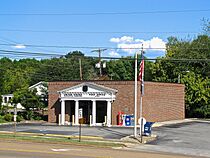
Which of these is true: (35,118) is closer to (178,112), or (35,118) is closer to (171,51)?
(178,112)

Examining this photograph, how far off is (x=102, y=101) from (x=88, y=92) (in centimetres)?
184

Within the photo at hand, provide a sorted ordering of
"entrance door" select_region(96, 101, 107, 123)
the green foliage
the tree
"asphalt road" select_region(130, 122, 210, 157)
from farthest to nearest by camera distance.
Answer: the green foliage
the tree
"entrance door" select_region(96, 101, 107, 123)
"asphalt road" select_region(130, 122, 210, 157)

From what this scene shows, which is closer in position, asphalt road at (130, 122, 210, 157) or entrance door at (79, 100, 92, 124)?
asphalt road at (130, 122, 210, 157)

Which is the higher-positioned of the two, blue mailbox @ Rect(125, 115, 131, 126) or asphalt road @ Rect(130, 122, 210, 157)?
blue mailbox @ Rect(125, 115, 131, 126)

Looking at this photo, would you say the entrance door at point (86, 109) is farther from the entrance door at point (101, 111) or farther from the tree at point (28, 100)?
the tree at point (28, 100)

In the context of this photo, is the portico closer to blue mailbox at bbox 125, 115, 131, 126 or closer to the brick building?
the brick building

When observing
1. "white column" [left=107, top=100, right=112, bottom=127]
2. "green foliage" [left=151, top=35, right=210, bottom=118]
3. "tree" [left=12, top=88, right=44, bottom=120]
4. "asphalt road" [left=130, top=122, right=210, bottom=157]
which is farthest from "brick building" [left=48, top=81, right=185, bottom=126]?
"green foliage" [left=151, top=35, right=210, bottom=118]

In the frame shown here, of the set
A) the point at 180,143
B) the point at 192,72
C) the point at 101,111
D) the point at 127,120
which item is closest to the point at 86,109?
the point at 101,111

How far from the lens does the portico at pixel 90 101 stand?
1801 inches

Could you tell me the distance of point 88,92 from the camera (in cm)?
4656

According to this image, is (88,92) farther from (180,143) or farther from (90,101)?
(180,143)

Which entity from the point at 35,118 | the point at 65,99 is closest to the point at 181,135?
the point at 65,99

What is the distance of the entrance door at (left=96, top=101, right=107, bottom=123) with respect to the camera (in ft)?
154

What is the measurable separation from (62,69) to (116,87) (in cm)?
6729
